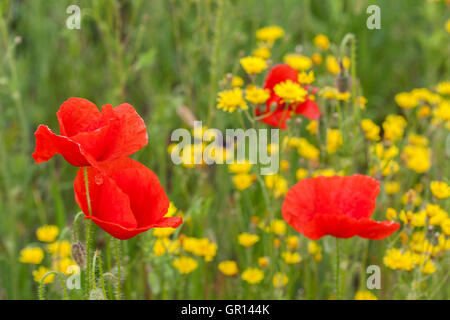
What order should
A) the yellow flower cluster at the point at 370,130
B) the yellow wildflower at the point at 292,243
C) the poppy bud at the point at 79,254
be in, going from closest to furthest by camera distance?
the poppy bud at the point at 79,254
the yellow wildflower at the point at 292,243
the yellow flower cluster at the point at 370,130

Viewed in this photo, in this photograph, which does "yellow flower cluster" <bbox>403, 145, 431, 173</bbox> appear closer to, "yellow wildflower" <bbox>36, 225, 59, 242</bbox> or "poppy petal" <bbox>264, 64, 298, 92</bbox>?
"poppy petal" <bbox>264, 64, 298, 92</bbox>

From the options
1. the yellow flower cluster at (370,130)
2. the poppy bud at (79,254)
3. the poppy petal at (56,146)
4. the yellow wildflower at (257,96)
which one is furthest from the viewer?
the yellow flower cluster at (370,130)

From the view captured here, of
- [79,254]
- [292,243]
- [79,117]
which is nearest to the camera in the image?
[79,117]

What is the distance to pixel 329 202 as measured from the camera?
110cm

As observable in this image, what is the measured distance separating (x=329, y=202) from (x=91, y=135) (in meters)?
0.42

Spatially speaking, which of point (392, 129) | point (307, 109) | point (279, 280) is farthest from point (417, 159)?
point (279, 280)

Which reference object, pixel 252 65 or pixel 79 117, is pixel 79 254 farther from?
pixel 252 65

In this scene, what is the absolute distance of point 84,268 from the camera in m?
1.20

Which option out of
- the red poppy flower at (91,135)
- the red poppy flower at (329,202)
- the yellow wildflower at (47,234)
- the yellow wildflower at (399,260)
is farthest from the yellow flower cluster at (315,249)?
the red poppy flower at (91,135)

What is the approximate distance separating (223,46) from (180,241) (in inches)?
31.7

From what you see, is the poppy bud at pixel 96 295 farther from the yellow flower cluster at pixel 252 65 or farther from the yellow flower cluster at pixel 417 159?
the yellow flower cluster at pixel 417 159

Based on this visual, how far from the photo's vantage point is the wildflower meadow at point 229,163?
1.04 meters

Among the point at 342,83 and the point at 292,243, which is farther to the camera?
the point at 292,243
